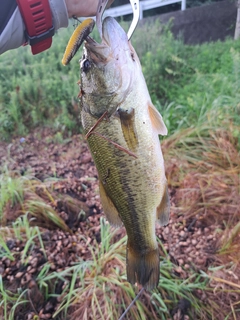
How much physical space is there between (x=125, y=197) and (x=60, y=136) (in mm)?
2905

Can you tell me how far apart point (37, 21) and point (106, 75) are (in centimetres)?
38

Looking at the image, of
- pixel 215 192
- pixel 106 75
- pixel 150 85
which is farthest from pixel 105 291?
pixel 150 85

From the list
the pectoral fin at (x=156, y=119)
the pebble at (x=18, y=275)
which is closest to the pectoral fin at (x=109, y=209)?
the pectoral fin at (x=156, y=119)

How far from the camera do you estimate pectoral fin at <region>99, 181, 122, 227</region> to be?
4.43 feet

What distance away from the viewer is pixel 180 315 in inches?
Answer: 77.0

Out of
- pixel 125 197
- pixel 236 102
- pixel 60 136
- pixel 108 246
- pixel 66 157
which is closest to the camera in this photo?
pixel 125 197

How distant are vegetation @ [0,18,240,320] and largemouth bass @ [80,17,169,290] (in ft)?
3.13

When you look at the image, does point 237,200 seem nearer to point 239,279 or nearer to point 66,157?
point 239,279

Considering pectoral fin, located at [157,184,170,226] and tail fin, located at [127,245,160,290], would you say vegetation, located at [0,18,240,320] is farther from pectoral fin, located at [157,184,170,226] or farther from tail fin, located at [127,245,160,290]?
pectoral fin, located at [157,184,170,226]

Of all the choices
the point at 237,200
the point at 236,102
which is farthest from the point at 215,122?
the point at 237,200

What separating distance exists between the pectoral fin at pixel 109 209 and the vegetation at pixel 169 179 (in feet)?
2.69

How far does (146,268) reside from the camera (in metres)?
1.45

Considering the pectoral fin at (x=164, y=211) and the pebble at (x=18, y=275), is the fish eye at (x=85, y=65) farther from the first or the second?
the pebble at (x=18, y=275)

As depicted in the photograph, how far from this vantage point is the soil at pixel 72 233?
7.15 ft
